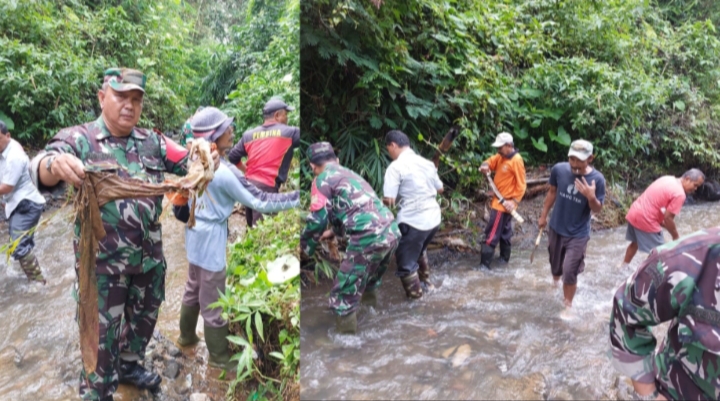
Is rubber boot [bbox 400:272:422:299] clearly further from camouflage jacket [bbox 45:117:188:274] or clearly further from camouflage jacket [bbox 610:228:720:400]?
camouflage jacket [bbox 610:228:720:400]

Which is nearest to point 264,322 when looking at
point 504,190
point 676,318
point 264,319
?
point 264,319

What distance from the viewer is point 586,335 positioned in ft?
10.1

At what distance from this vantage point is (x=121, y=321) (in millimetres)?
2008

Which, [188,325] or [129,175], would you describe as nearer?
[129,175]

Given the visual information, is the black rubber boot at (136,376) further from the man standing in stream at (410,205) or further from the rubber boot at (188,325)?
the man standing in stream at (410,205)

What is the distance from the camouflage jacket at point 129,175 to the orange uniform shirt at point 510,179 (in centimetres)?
332

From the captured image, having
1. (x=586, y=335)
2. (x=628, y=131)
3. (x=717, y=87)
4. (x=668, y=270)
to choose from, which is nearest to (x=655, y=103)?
(x=628, y=131)

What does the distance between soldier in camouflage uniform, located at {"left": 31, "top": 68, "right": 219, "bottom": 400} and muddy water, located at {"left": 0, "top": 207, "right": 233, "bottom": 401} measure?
184 mm

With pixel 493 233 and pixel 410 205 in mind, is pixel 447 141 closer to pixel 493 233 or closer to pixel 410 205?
pixel 493 233

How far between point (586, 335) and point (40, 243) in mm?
3859

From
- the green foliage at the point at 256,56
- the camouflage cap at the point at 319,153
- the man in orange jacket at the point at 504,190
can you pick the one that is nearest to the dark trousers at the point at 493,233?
the man in orange jacket at the point at 504,190

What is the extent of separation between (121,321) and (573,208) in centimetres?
303

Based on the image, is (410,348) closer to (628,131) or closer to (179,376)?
(179,376)

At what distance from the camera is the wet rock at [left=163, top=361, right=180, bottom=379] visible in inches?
92.2
